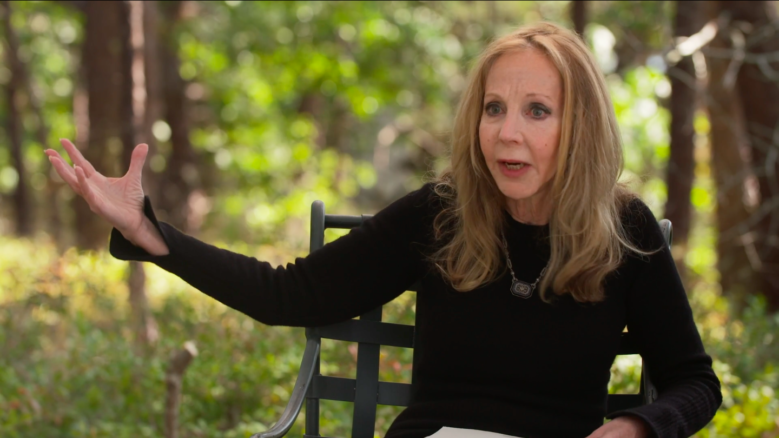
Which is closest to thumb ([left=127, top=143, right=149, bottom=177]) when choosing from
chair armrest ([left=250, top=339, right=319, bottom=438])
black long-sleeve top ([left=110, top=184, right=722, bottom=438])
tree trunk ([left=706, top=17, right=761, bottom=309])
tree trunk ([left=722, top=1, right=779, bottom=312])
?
black long-sleeve top ([left=110, top=184, right=722, bottom=438])

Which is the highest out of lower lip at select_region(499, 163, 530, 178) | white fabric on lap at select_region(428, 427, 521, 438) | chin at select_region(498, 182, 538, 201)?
lower lip at select_region(499, 163, 530, 178)

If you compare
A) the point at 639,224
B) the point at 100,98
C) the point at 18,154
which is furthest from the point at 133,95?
the point at 18,154

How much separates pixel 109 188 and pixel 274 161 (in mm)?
10441

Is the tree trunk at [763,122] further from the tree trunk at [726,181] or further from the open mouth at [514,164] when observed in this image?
the open mouth at [514,164]

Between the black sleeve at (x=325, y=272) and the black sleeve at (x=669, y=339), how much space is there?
1.96 feet

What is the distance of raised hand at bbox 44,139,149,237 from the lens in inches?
87.7

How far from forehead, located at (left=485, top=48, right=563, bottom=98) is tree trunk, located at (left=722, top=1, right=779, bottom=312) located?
3944mm

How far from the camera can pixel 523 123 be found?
92.6 inches

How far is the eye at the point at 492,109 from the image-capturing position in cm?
243

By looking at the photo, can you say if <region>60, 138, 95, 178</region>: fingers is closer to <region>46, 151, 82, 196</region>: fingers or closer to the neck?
<region>46, 151, 82, 196</region>: fingers

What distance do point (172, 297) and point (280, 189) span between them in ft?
20.8

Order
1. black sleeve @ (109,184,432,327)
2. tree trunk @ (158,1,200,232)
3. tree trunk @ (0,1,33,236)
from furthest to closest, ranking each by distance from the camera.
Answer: tree trunk @ (0,1,33,236) → tree trunk @ (158,1,200,232) → black sleeve @ (109,184,432,327)

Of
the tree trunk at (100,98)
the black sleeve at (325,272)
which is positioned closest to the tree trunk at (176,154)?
the tree trunk at (100,98)

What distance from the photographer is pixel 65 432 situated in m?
4.01
